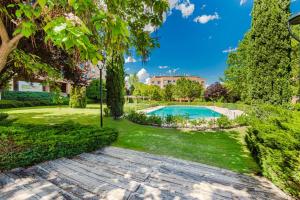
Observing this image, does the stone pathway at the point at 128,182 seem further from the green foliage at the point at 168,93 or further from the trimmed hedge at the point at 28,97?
the green foliage at the point at 168,93

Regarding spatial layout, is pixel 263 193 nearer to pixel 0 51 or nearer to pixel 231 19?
pixel 0 51

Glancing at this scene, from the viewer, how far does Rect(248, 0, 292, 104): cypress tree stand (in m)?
6.78

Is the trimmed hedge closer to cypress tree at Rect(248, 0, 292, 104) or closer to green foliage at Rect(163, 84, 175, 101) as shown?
cypress tree at Rect(248, 0, 292, 104)

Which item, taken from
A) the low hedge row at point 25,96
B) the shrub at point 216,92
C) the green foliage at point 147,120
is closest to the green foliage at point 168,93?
the shrub at point 216,92

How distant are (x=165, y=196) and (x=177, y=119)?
7291 mm

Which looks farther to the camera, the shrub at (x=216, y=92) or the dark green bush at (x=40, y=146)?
the shrub at (x=216, y=92)

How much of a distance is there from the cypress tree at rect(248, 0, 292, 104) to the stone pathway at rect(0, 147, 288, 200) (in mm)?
4761

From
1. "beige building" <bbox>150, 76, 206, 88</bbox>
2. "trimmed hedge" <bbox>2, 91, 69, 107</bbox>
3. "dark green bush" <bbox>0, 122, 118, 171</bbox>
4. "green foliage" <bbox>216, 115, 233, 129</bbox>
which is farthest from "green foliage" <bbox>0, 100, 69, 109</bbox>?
"beige building" <bbox>150, 76, 206, 88</bbox>

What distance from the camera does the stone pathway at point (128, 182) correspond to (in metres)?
2.85

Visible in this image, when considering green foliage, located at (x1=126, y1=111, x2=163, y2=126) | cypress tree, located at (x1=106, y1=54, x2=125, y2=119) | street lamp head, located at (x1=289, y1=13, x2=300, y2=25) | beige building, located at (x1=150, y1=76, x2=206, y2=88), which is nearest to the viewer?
street lamp head, located at (x1=289, y1=13, x2=300, y2=25)

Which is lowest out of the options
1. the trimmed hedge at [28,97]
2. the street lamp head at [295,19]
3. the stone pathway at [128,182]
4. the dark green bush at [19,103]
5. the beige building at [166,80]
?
the stone pathway at [128,182]

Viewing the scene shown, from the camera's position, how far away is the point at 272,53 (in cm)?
690

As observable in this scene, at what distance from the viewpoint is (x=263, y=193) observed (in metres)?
3.08

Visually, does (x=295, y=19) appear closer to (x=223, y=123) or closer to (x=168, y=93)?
(x=223, y=123)
